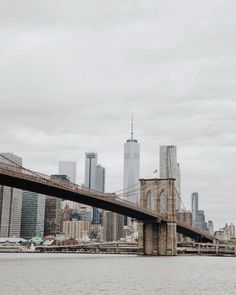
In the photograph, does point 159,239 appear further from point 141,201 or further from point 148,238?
point 141,201

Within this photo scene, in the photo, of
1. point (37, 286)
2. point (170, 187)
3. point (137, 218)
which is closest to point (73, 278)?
point (37, 286)

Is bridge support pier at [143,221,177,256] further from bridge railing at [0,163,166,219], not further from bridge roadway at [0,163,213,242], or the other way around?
bridge railing at [0,163,166,219]

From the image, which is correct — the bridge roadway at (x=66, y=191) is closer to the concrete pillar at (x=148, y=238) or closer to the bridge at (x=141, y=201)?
the bridge at (x=141, y=201)

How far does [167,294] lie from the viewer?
29.3m

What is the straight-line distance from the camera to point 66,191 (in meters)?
67.0

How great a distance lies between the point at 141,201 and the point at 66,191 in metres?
27.3

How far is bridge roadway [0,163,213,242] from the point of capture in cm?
5909

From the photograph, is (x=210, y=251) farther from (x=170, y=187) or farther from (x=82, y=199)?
(x=82, y=199)

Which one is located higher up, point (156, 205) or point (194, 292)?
point (156, 205)

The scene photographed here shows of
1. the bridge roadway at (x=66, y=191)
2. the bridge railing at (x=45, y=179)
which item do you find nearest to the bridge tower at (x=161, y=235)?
the bridge roadway at (x=66, y=191)

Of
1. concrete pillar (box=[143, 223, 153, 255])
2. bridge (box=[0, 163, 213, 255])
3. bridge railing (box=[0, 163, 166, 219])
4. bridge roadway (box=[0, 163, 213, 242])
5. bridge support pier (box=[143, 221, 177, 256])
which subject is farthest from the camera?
concrete pillar (box=[143, 223, 153, 255])

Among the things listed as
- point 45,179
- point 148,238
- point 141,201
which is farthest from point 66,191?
point 141,201

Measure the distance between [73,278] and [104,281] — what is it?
9.30ft

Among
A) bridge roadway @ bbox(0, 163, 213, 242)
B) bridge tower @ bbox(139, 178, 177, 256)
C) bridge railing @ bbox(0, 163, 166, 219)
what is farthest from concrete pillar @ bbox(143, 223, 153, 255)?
bridge railing @ bbox(0, 163, 166, 219)
